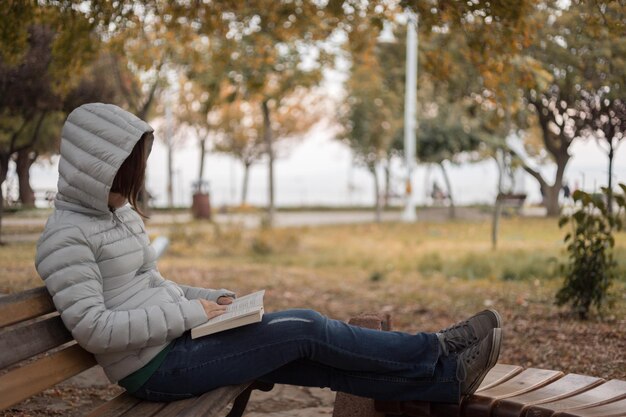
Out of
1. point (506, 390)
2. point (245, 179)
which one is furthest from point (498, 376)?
point (245, 179)

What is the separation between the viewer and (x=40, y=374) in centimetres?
242

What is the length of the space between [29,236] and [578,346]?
437 centimetres

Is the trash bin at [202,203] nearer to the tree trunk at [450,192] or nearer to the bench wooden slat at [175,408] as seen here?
the tree trunk at [450,192]

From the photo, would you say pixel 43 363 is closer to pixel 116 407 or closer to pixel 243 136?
pixel 116 407

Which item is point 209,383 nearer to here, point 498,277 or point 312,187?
point 498,277

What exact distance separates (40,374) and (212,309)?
0.63 metres

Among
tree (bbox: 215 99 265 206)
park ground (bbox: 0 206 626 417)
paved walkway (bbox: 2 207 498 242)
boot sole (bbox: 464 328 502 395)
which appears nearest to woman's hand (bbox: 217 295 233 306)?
boot sole (bbox: 464 328 502 395)

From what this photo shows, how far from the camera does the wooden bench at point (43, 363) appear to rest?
2.29 metres

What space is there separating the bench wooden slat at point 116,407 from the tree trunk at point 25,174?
13.7 feet

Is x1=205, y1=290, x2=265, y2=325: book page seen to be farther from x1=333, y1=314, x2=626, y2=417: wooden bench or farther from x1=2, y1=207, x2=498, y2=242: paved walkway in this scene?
x1=2, y1=207, x2=498, y2=242: paved walkway

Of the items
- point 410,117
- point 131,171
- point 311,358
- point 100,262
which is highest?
point 410,117

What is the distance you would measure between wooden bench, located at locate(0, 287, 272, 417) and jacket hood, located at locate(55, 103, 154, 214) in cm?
35

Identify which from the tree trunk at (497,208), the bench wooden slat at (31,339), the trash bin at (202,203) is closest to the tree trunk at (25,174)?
the bench wooden slat at (31,339)

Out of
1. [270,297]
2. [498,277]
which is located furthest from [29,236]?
[498,277]
